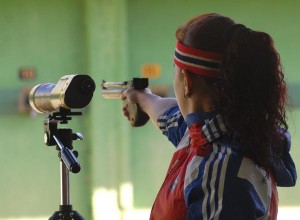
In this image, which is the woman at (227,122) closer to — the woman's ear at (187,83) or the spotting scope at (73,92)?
the woman's ear at (187,83)

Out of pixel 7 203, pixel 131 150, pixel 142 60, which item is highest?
pixel 142 60

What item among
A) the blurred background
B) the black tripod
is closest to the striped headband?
the black tripod

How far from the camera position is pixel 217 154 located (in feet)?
4.71

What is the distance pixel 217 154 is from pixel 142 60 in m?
2.75

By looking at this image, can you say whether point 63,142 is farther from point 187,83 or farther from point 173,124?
point 187,83

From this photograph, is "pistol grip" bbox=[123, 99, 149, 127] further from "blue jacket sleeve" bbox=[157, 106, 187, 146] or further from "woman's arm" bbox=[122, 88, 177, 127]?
"blue jacket sleeve" bbox=[157, 106, 187, 146]

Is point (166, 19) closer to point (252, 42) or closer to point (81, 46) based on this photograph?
point (81, 46)

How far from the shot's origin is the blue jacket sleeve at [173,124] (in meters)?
1.89

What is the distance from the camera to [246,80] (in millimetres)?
1411

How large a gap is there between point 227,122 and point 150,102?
736 mm

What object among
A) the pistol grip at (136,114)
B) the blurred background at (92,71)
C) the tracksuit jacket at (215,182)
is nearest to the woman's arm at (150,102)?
the pistol grip at (136,114)

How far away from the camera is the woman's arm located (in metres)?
2.09

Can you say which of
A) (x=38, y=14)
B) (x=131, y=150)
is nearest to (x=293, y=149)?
(x=131, y=150)

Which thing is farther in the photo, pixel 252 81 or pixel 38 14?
pixel 38 14
